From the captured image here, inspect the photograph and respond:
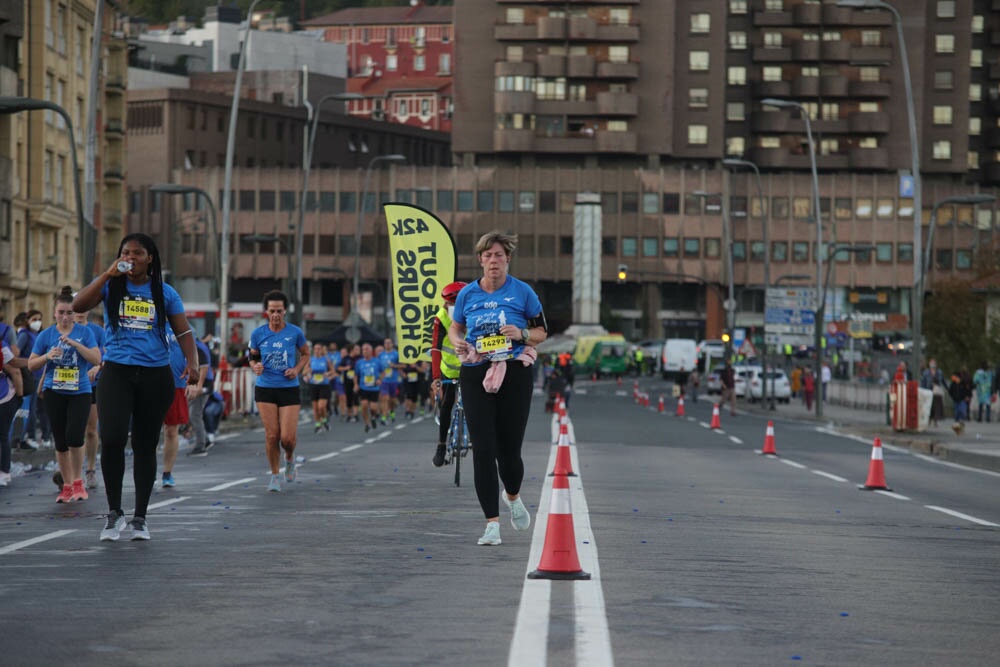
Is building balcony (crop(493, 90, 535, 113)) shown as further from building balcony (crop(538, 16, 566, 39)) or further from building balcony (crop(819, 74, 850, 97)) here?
building balcony (crop(819, 74, 850, 97))

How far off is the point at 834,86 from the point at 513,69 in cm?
2363

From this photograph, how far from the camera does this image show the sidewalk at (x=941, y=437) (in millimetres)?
30850

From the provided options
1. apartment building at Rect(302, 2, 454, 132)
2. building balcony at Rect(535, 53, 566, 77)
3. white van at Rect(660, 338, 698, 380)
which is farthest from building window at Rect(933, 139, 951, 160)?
apartment building at Rect(302, 2, 454, 132)

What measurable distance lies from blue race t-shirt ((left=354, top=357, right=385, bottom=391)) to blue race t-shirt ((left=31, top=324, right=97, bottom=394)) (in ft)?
69.5

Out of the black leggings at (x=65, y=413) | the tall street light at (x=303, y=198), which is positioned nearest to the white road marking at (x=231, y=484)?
the black leggings at (x=65, y=413)

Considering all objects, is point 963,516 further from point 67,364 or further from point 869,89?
point 869,89

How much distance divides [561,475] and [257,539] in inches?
108

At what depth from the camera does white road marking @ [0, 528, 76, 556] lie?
35.7 feet

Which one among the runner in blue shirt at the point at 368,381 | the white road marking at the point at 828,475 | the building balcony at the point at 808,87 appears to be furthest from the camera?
the building balcony at the point at 808,87

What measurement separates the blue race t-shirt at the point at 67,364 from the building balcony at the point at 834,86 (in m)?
117

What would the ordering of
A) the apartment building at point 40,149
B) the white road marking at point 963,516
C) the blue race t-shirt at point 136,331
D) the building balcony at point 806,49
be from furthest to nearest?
1. the building balcony at point 806,49
2. the apartment building at point 40,149
3. the white road marking at point 963,516
4. the blue race t-shirt at point 136,331

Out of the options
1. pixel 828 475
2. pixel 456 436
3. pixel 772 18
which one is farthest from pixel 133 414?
pixel 772 18

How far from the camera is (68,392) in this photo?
15.8 m

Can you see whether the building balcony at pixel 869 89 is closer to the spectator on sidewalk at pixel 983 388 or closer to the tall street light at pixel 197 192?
the tall street light at pixel 197 192
